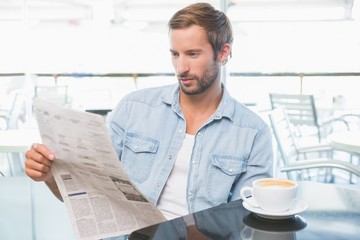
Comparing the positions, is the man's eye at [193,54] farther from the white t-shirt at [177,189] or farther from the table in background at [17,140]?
the table in background at [17,140]

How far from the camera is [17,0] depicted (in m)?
4.39

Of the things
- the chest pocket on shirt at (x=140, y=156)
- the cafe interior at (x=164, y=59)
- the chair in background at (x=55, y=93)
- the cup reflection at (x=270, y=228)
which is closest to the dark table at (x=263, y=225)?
the cup reflection at (x=270, y=228)

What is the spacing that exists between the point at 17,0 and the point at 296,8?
240 centimetres

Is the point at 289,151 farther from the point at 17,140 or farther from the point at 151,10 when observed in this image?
the point at 151,10

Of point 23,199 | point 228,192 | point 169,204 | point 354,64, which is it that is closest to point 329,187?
point 228,192

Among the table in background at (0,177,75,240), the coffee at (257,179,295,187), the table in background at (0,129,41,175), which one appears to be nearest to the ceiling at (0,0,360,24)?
the table in background at (0,129,41,175)

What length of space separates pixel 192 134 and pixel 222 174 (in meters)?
0.16

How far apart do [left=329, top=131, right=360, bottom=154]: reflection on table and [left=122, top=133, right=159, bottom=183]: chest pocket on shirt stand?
4.45 ft

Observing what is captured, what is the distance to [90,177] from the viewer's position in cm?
112

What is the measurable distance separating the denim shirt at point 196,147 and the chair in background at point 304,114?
2.72 m

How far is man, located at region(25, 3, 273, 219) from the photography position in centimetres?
141

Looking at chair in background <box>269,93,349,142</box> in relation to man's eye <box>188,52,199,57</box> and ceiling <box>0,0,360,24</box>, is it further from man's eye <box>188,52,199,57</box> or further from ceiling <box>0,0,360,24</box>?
man's eye <box>188,52,199,57</box>

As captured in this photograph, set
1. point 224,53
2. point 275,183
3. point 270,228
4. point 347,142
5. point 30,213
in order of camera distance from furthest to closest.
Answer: point 30,213, point 347,142, point 224,53, point 275,183, point 270,228

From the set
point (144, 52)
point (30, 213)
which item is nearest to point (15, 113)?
point (144, 52)
